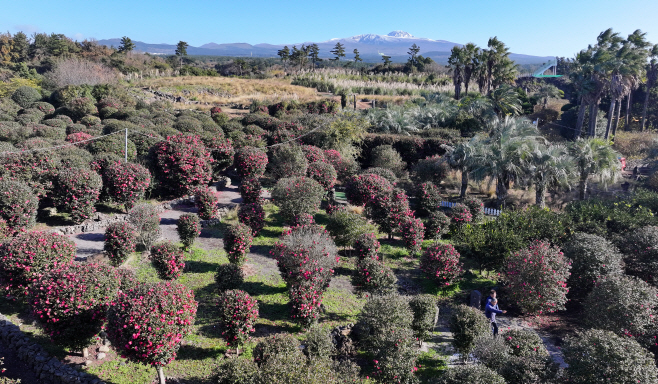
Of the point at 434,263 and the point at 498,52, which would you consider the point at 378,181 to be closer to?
the point at 434,263

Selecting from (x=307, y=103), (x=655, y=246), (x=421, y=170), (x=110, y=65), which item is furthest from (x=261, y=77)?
(x=655, y=246)

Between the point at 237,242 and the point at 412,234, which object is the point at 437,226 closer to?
the point at 412,234

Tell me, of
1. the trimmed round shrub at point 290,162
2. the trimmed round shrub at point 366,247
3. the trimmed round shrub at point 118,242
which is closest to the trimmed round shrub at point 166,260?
the trimmed round shrub at point 118,242

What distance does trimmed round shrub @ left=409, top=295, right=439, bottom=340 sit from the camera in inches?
375

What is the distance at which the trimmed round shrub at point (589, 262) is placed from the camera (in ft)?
37.3

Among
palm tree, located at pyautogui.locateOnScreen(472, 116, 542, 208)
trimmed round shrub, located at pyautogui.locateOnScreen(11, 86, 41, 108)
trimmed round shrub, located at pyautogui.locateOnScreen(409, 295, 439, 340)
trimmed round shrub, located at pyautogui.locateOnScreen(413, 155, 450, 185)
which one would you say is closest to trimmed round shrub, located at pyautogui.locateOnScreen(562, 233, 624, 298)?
trimmed round shrub, located at pyautogui.locateOnScreen(409, 295, 439, 340)

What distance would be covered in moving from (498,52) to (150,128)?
2871 cm

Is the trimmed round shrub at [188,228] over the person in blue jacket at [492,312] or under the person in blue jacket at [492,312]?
over

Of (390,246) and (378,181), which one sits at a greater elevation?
(378,181)

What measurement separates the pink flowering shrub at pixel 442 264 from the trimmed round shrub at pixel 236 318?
5840mm

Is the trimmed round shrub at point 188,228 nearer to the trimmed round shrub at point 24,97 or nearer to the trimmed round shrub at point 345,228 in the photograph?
the trimmed round shrub at point 345,228

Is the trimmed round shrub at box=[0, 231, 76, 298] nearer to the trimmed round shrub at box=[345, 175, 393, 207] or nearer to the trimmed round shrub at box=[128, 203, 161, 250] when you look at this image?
the trimmed round shrub at box=[128, 203, 161, 250]

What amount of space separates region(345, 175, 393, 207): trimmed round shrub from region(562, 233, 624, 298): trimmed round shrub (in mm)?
6246

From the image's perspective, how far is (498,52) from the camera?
118 ft
